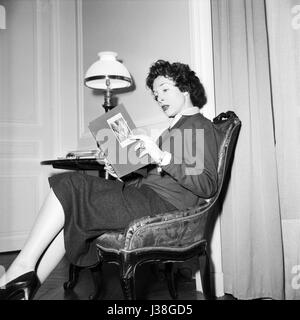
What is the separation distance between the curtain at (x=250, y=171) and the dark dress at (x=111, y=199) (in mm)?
365

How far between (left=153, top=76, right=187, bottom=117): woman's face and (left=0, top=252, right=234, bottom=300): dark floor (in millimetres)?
975

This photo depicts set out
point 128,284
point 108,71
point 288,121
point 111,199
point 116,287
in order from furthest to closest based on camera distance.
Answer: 1. point 108,71
2. point 116,287
3. point 288,121
4. point 111,199
5. point 128,284

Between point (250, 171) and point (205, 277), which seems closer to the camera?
point (205, 277)

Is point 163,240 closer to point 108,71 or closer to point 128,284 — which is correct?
point 128,284

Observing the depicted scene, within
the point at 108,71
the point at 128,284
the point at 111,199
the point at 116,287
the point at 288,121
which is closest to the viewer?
the point at 128,284

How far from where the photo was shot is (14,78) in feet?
10.2

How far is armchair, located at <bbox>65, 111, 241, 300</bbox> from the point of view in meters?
1.21

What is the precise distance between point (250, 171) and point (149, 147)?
631 mm

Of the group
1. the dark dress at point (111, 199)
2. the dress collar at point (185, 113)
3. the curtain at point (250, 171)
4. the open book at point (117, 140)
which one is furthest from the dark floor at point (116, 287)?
the dress collar at point (185, 113)

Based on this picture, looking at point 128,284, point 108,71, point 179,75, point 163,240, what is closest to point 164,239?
point 163,240

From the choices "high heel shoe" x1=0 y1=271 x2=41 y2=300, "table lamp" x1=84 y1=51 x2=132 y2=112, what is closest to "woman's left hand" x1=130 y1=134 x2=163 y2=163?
"high heel shoe" x1=0 y1=271 x2=41 y2=300

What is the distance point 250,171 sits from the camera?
64.6 inches

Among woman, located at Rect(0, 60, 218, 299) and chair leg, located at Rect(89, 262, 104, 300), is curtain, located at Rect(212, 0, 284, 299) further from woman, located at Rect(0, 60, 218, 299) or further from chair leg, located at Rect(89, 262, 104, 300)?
chair leg, located at Rect(89, 262, 104, 300)
